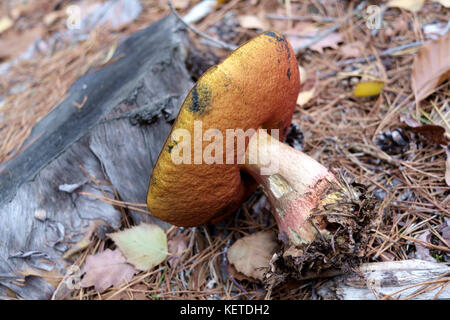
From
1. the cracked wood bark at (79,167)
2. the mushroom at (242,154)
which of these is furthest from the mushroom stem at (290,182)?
the cracked wood bark at (79,167)

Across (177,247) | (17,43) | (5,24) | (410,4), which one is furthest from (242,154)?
A: (5,24)

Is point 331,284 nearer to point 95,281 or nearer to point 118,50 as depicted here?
point 95,281

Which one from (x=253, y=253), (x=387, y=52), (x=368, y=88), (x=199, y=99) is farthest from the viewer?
(x=387, y=52)

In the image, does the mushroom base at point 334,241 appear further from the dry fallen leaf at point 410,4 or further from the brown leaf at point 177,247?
the dry fallen leaf at point 410,4

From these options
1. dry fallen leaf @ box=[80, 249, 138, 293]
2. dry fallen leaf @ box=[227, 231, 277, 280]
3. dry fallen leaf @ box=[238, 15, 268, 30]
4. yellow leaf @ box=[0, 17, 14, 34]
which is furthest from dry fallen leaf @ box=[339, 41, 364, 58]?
yellow leaf @ box=[0, 17, 14, 34]

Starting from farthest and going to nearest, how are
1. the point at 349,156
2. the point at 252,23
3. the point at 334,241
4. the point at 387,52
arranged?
the point at 252,23, the point at 387,52, the point at 349,156, the point at 334,241

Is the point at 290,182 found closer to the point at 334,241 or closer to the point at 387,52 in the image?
the point at 334,241

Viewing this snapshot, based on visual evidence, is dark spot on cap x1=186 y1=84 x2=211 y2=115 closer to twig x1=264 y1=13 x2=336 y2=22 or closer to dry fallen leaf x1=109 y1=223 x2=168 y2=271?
dry fallen leaf x1=109 y1=223 x2=168 y2=271
